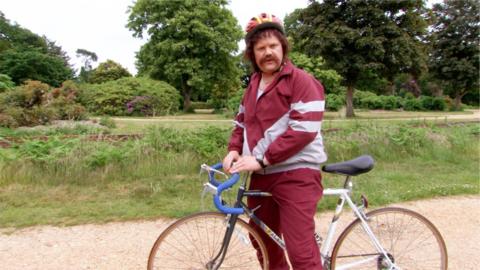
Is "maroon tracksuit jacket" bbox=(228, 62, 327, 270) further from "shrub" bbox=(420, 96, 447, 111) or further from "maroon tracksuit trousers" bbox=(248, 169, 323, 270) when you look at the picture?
"shrub" bbox=(420, 96, 447, 111)

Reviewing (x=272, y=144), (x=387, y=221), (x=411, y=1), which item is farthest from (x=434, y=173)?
(x=411, y=1)

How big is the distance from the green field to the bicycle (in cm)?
200

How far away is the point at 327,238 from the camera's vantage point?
107 inches

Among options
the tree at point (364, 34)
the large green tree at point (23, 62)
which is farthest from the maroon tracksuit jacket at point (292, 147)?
the large green tree at point (23, 62)

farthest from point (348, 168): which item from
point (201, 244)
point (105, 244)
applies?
point (105, 244)

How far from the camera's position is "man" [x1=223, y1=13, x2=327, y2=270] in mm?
2207

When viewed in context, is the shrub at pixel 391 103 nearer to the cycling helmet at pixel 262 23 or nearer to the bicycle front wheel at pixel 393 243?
the bicycle front wheel at pixel 393 243

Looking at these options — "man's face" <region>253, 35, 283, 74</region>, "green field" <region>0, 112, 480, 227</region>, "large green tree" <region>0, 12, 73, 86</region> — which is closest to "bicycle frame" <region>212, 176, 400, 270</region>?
"man's face" <region>253, 35, 283, 74</region>

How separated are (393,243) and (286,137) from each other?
142cm

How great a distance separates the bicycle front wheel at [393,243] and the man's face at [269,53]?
3.93ft

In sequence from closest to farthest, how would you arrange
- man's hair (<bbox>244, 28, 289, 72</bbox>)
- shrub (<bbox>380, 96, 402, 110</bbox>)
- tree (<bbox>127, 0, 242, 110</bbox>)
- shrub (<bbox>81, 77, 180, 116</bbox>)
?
man's hair (<bbox>244, 28, 289, 72</bbox>) < shrub (<bbox>81, 77, 180, 116</bbox>) < tree (<bbox>127, 0, 242, 110</bbox>) < shrub (<bbox>380, 96, 402, 110</bbox>)

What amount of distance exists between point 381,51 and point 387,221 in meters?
22.1

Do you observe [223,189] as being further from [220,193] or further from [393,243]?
[393,243]

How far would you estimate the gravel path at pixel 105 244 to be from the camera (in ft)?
11.7
